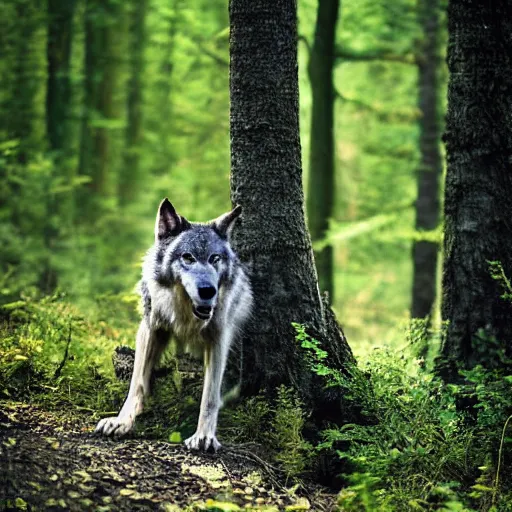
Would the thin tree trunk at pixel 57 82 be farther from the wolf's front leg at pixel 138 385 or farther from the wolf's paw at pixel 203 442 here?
the wolf's paw at pixel 203 442

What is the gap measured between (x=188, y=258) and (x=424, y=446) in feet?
8.11

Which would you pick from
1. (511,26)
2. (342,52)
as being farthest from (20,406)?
(342,52)

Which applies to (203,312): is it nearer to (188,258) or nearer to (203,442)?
(188,258)

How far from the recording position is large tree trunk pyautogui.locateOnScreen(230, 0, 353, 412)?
243 inches

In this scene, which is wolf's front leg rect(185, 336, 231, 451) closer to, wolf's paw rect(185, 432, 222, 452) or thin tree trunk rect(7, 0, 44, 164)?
wolf's paw rect(185, 432, 222, 452)

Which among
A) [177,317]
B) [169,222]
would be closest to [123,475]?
[177,317]

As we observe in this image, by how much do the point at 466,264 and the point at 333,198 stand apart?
7053 millimetres

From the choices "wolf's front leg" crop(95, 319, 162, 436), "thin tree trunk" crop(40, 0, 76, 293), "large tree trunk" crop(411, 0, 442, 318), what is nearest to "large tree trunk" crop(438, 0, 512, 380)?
"wolf's front leg" crop(95, 319, 162, 436)

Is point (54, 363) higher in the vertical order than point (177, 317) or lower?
lower

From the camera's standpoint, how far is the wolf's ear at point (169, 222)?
599 cm

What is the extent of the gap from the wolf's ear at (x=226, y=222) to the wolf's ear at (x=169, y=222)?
300 mm

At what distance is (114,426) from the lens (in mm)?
5461

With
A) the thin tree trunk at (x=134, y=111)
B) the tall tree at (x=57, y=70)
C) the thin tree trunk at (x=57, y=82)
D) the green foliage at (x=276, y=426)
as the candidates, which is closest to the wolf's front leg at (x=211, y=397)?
the green foliage at (x=276, y=426)

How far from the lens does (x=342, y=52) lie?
43.5ft
